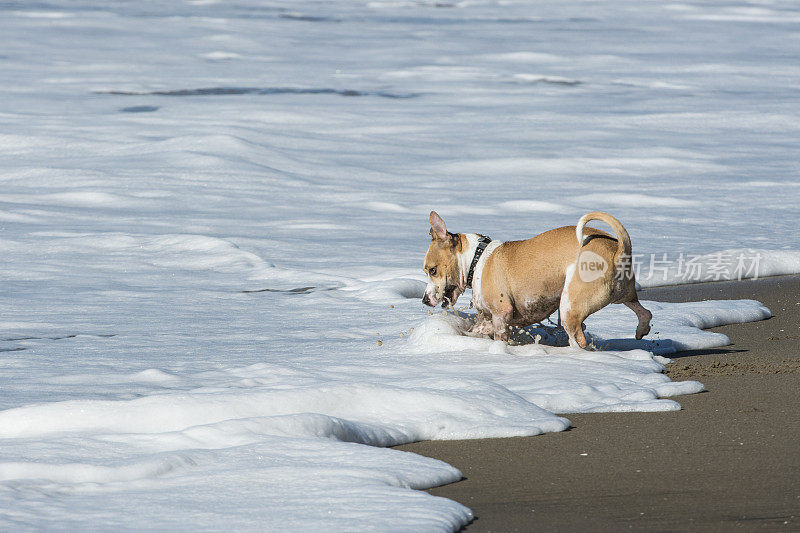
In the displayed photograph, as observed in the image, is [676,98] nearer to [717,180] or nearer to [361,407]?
[717,180]

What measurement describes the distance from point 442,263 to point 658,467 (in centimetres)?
265

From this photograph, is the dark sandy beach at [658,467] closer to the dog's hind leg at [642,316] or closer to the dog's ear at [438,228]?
the dog's hind leg at [642,316]

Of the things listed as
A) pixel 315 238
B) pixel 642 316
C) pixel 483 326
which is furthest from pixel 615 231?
pixel 315 238

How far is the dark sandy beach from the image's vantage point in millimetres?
3430

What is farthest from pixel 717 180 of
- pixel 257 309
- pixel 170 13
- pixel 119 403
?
pixel 170 13

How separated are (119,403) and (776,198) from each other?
946 centimetres

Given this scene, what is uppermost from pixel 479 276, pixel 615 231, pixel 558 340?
pixel 615 231

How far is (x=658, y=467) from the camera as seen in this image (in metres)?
3.96

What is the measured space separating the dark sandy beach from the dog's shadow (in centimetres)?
81

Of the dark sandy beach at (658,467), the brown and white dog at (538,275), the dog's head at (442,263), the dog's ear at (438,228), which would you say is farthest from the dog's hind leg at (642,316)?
the dog's ear at (438,228)

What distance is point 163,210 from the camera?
37.6ft

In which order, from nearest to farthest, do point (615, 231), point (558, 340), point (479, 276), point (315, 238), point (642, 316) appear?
point (615, 231) < point (642, 316) < point (479, 276) < point (558, 340) < point (315, 238)

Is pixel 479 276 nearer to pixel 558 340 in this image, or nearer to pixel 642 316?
pixel 558 340

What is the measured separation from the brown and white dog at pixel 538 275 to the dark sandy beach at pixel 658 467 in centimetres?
65
